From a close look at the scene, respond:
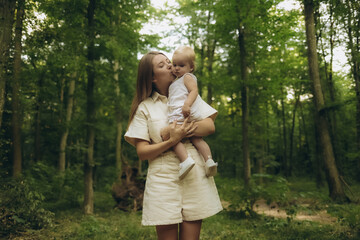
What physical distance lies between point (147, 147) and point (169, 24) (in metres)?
15.5

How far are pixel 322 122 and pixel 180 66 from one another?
8.31m

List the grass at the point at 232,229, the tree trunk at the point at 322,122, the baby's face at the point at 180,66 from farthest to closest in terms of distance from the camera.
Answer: the tree trunk at the point at 322,122 < the grass at the point at 232,229 < the baby's face at the point at 180,66

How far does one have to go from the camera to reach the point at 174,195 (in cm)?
190

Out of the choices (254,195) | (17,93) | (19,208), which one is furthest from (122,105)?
(254,195)

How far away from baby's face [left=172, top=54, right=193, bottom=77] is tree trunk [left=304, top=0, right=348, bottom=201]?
792 centimetres

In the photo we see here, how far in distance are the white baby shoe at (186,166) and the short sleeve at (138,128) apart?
0.37 m

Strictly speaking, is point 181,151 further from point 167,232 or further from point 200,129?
point 167,232

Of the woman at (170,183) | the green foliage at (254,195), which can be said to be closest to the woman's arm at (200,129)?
the woman at (170,183)

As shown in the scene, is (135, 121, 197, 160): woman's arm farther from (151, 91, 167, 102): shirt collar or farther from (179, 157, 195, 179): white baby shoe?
(151, 91, 167, 102): shirt collar

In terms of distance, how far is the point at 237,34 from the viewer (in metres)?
9.80

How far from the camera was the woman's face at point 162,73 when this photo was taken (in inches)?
86.4

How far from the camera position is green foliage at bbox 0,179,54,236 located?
5.79 meters

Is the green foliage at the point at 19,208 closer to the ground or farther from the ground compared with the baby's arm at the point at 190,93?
closer to the ground

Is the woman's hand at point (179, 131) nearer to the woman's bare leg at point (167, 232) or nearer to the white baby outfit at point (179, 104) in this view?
the white baby outfit at point (179, 104)
